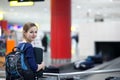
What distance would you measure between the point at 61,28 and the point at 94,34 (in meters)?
5.10

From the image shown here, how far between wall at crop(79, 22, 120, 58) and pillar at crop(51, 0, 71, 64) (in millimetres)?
4671

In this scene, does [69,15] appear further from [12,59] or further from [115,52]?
[12,59]

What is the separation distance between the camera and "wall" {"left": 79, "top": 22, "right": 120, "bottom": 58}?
1784 cm

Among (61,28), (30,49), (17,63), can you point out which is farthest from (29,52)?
(61,28)

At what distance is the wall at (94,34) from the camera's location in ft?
58.5

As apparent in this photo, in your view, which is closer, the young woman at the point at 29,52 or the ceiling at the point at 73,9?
the young woman at the point at 29,52

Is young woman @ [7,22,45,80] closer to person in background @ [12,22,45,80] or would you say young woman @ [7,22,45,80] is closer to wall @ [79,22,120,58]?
person in background @ [12,22,45,80]

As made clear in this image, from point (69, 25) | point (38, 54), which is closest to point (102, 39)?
point (69, 25)

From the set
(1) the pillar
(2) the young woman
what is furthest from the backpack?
(1) the pillar

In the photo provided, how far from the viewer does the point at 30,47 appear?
152 inches

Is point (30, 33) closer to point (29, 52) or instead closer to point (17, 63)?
point (29, 52)

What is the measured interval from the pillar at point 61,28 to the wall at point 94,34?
4671 millimetres

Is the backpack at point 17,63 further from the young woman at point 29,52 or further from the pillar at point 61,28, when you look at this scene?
the pillar at point 61,28

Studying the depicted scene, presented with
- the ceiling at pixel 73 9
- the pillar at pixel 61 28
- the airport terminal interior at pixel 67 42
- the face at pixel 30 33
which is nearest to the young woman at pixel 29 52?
the face at pixel 30 33
